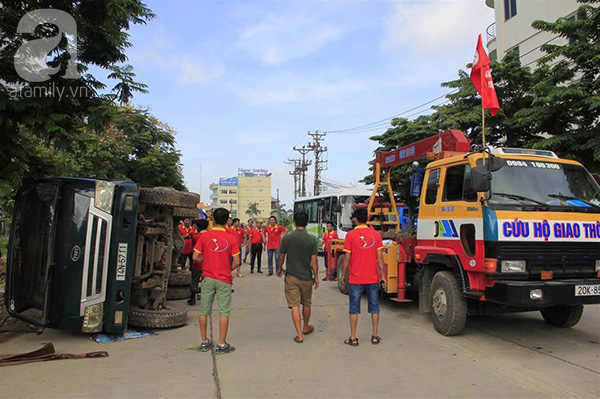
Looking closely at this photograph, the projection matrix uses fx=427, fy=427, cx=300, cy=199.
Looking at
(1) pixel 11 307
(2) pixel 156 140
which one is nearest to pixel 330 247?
(1) pixel 11 307

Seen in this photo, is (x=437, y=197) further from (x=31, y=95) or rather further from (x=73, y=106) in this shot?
(x=31, y=95)

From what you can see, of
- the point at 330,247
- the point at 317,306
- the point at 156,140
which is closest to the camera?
the point at 317,306

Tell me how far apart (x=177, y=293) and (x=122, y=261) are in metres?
2.40

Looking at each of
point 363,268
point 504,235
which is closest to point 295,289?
point 363,268

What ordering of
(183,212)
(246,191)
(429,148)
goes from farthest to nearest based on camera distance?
(246,191), (429,148), (183,212)

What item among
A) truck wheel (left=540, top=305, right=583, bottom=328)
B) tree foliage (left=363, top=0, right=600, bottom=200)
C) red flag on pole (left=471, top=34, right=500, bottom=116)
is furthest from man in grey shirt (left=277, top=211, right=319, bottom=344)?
tree foliage (left=363, top=0, right=600, bottom=200)

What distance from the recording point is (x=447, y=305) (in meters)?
5.95

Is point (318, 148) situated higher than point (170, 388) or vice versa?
point (318, 148)

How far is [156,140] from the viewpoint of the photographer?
20.2m

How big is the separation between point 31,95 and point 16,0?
4.65 feet

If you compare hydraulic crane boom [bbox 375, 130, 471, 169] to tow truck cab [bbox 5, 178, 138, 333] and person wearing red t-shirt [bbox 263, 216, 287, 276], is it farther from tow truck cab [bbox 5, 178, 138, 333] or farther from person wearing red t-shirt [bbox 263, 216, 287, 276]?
person wearing red t-shirt [bbox 263, 216, 287, 276]

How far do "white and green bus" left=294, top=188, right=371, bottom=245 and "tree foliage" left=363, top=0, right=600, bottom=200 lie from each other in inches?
134

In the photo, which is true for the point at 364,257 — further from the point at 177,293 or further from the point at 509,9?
the point at 509,9

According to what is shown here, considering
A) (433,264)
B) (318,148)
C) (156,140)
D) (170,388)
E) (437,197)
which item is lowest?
(170,388)
